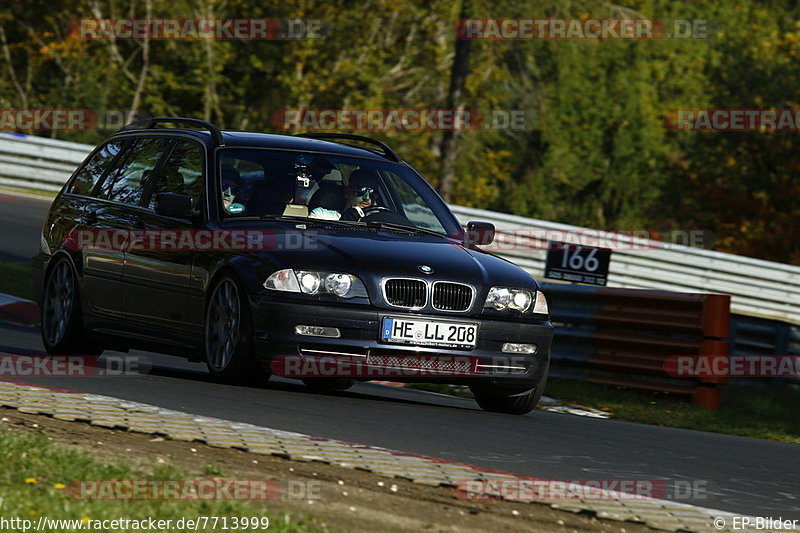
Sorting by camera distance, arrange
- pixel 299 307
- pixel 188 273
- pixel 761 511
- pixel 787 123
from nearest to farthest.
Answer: pixel 761 511 < pixel 299 307 < pixel 188 273 < pixel 787 123

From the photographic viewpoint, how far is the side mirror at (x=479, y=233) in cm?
962

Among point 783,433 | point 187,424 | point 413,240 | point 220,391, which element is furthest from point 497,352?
point 783,433

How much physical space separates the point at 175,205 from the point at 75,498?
13.7 ft

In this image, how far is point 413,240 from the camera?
29.6ft

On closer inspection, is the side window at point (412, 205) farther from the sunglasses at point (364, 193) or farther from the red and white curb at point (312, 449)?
the red and white curb at point (312, 449)

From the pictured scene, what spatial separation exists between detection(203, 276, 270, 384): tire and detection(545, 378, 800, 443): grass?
3683 millimetres

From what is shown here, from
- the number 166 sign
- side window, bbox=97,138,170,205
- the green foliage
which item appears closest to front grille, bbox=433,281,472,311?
side window, bbox=97,138,170,205

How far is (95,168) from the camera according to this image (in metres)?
10.7

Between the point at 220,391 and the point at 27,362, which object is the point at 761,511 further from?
the point at 27,362

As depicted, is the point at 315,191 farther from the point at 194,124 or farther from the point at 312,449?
the point at 312,449

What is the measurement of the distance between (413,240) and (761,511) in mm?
3560

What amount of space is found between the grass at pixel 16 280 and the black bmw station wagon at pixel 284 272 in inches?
183

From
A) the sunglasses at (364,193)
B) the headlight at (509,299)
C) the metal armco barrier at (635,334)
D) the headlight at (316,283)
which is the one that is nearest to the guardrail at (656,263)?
the metal armco barrier at (635,334)

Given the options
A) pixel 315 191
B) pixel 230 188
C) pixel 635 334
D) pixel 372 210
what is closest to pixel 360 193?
pixel 372 210
